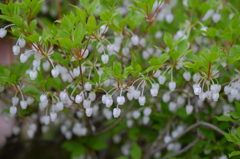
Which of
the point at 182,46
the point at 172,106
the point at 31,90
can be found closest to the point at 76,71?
the point at 31,90

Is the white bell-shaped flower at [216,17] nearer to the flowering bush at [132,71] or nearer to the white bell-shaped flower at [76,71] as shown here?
the flowering bush at [132,71]

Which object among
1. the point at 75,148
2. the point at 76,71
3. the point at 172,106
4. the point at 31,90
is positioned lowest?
the point at 75,148

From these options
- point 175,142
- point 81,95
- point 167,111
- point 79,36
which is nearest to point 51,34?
point 79,36

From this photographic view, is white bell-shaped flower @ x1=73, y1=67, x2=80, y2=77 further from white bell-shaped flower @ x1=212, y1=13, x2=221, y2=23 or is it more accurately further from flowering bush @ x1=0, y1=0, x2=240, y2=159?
white bell-shaped flower @ x1=212, y1=13, x2=221, y2=23

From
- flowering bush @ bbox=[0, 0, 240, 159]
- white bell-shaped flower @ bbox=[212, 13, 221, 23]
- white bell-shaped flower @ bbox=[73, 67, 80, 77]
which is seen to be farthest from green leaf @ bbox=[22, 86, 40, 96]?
white bell-shaped flower @ bbox=[212, 13, 221, 23]

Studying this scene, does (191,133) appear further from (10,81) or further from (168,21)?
(10,81)

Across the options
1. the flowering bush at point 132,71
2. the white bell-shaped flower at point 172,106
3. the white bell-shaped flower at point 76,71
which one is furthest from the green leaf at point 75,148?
the white bell-shaped flower at point 76,71

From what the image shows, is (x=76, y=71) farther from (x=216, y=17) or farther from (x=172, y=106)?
(x=216, y=17)

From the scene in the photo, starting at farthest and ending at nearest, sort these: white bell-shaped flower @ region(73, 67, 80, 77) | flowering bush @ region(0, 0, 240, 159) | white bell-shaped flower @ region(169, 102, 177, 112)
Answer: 1. white bell-shaped flower @ region(169, 102, 177, 112)
2. white bell-shaped flower @ region(73, 67, 80, 77)
3. flowering bush @ region(0, 0, 240, 159)
